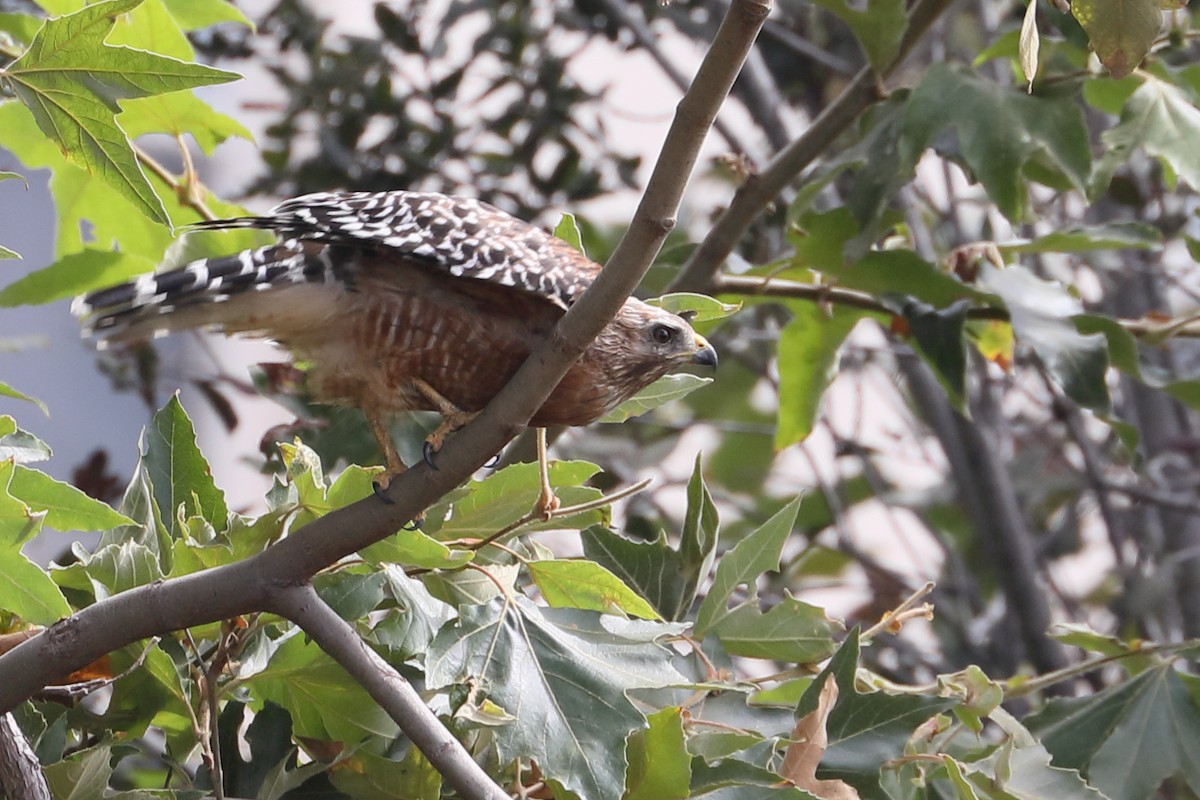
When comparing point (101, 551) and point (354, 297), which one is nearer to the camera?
point (101, 551)

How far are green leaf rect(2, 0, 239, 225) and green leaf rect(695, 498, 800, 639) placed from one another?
71cm

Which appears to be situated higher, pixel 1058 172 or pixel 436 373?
pixel 1058 172

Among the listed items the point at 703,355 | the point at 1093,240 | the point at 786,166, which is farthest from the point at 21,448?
the point at 1093,240

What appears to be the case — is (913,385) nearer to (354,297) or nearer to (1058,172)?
(1058,172)

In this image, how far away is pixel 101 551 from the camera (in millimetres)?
1310

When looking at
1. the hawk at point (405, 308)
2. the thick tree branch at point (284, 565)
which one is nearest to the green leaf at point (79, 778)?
the thick tree branch at point (284, 565)

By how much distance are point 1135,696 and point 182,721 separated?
47.3 inches

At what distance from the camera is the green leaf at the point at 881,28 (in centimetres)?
188

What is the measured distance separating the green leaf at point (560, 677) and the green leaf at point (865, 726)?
181 mm

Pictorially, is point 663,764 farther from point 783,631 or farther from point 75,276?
point 75,276

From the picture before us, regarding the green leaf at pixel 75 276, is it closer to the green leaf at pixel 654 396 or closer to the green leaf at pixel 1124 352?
the green leaf at pixel 654 396

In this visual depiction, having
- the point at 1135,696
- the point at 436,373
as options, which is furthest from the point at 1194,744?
the point at 436,373

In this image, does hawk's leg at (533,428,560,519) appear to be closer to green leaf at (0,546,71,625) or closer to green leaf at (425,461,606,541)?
green leaf at (425,461,606,541)

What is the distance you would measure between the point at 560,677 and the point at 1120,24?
0.75m
